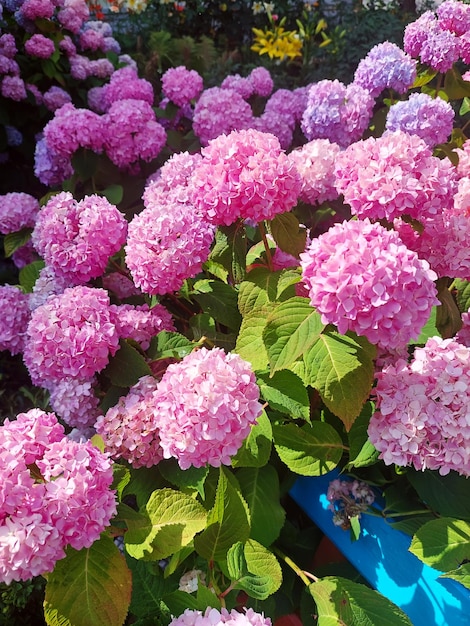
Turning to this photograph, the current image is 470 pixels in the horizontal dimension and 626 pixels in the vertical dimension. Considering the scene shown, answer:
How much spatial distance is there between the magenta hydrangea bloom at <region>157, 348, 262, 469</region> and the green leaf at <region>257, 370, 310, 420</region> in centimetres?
11

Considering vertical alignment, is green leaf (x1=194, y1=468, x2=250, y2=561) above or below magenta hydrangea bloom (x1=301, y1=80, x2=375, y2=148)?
below

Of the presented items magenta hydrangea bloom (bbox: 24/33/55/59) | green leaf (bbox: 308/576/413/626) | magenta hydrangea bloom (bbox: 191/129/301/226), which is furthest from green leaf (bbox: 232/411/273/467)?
magenta hydrangea bloom (bbox: 24/33/55/59)

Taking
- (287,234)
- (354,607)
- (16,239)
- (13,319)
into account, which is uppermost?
(287,234)

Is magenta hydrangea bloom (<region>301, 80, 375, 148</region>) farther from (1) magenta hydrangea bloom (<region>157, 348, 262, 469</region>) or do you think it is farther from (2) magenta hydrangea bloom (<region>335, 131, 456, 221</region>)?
(1) magenta hydrangea bloom (<region>157, 348, 262, 469</region>)

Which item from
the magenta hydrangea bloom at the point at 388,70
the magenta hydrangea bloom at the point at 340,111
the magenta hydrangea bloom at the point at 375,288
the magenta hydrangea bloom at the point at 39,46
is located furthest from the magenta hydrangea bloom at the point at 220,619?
the magenta hydrangea bloom at the point at 39,46

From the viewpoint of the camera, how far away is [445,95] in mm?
1841

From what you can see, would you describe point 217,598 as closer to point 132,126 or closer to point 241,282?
point 241,282

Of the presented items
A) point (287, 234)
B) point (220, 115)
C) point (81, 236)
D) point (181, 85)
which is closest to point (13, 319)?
point (81, 236)

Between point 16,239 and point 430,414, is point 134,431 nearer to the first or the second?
point 430,414

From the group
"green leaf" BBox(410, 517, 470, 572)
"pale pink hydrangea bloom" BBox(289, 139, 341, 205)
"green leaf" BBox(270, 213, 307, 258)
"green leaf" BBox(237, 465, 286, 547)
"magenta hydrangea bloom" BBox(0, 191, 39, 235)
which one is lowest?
"magenta hydrangea bloom" BBox(0, 191, 39, 235)

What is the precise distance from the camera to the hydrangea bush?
2.46 ft

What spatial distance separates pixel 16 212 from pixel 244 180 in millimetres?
1106

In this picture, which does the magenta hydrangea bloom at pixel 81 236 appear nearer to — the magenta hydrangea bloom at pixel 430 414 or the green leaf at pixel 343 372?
the green leaf at pixel 343 372

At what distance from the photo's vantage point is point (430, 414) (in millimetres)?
835
